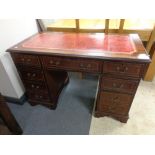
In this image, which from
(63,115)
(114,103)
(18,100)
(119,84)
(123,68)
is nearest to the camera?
(123,68)

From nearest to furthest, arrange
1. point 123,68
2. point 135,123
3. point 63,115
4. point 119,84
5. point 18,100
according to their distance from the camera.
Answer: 1. point 123,68
2. point 119,84
3. point 135,123
4. point 63,115
5. point 18,100

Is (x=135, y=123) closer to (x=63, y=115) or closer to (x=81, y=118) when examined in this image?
(x=81, y=118)

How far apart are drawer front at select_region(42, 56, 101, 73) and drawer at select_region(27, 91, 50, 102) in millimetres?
426

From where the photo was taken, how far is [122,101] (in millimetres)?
1215

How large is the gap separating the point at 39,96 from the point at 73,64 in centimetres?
66

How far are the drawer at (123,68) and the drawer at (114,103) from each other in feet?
0.80

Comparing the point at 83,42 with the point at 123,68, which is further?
the point at 83,42

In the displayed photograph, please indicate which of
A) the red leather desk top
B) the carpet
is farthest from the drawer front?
the carpet

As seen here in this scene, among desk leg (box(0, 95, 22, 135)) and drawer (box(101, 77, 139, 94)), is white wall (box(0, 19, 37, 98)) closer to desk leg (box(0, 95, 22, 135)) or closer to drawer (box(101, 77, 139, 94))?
desk leg (box(0, 95, 22, 135))

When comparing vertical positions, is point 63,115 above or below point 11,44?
below

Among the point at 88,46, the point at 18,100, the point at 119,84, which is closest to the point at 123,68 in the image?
the point at 119,84

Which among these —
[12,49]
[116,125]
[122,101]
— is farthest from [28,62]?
[116,125]

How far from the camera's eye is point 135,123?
1.37m
